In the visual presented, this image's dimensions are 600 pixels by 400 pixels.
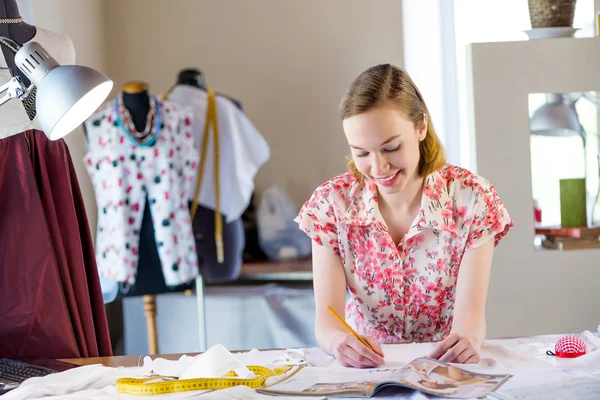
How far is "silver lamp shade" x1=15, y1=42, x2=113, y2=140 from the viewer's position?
1280mm

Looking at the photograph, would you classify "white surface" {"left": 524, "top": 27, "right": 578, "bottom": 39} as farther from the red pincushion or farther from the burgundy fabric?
the burgundy fabric

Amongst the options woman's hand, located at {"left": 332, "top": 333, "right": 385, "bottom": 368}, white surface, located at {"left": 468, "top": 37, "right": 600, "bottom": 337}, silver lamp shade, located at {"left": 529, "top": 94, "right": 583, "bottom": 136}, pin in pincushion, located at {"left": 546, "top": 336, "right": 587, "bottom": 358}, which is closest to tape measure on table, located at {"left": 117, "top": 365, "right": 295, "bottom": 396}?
woman's hand, located at {"left": 332, "top": 333, "right": 385, "bottom": 368}

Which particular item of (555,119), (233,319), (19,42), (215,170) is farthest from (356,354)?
(233,319)

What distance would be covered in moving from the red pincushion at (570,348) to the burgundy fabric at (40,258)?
1014 mm

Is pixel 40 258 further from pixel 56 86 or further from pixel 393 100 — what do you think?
pixel 393 100

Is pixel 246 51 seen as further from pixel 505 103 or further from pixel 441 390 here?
pixel 441 390

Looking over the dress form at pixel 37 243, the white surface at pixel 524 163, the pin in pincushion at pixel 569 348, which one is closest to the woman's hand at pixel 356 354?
the pin in pincushion at pixel 569 348

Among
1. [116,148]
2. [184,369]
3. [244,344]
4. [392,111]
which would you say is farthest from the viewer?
[244,344]

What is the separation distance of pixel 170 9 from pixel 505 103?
289 cm

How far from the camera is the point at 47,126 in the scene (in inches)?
50.9

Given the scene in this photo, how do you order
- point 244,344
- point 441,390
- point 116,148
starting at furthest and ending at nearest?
point 244,344, point 116,148, point 441,390

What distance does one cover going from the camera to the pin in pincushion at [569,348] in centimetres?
146

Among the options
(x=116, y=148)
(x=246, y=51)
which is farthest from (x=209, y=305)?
(x=246, y=51)

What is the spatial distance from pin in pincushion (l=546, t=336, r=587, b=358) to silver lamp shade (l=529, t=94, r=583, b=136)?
4.04 feet
